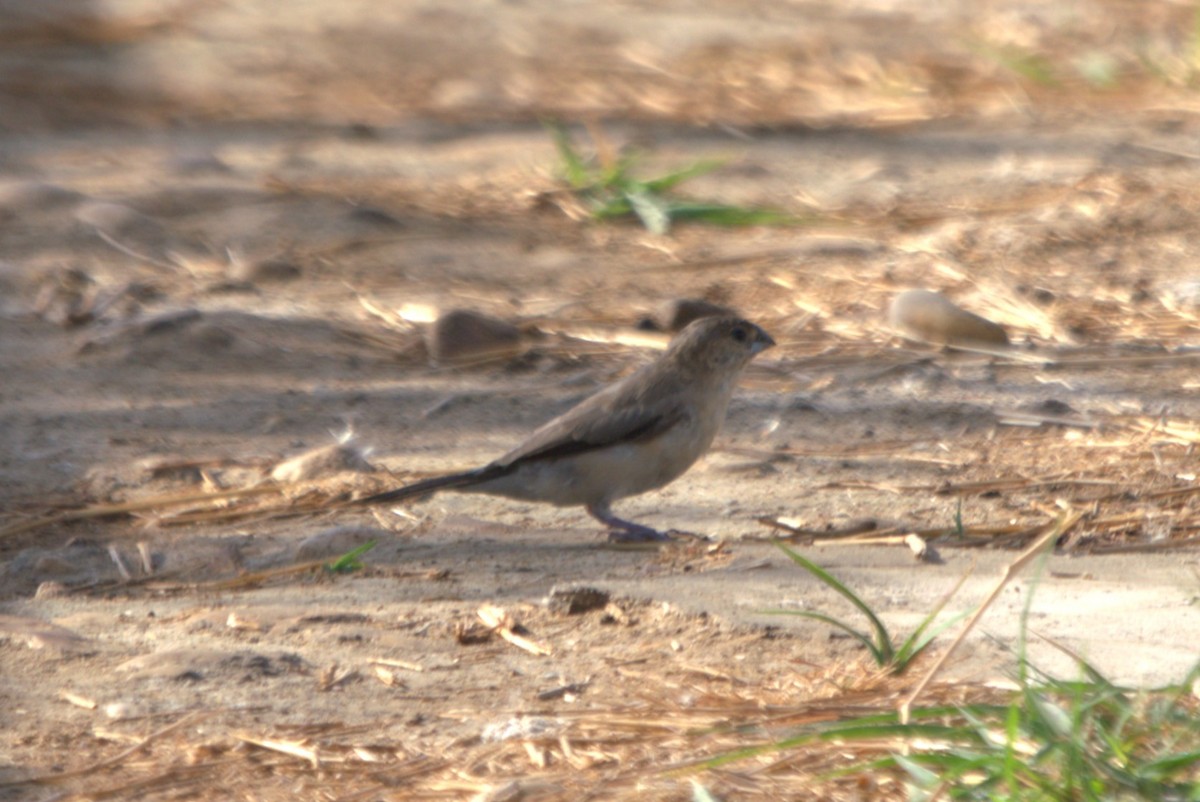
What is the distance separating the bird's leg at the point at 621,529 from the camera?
4.61m

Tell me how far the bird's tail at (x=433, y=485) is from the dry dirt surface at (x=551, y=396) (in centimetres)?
9

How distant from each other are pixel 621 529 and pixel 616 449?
224mm

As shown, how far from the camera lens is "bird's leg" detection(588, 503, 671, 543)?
181 inches

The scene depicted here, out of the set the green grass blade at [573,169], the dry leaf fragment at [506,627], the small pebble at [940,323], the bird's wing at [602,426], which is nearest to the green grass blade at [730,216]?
the green grass blade at [573,169]

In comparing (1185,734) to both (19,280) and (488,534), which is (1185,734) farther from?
(19,280)

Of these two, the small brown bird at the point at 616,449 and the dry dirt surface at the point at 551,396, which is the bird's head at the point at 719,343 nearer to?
the small brown bird at the point at 616,449

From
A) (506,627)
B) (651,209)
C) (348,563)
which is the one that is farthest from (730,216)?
(506,627)

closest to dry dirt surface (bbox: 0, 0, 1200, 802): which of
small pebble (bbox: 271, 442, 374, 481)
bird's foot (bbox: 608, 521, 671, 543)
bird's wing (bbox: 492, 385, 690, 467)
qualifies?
small pebble (bbox: 271, 442, 374, 481)

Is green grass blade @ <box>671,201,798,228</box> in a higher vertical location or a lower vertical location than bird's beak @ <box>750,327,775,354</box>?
lower

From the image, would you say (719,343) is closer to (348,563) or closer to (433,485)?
(433,485)

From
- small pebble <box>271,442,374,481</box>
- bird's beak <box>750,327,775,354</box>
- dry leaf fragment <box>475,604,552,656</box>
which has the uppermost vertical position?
bird's beak <box>750,327,775,354</box>

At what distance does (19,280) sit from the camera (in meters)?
7.12

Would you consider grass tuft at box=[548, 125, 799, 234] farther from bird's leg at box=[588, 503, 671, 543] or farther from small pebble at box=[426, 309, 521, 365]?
bird's leg at box=[588, 503, 671, 543]

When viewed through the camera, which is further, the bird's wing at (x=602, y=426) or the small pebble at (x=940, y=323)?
the small pebble at (x=940, y=323)
